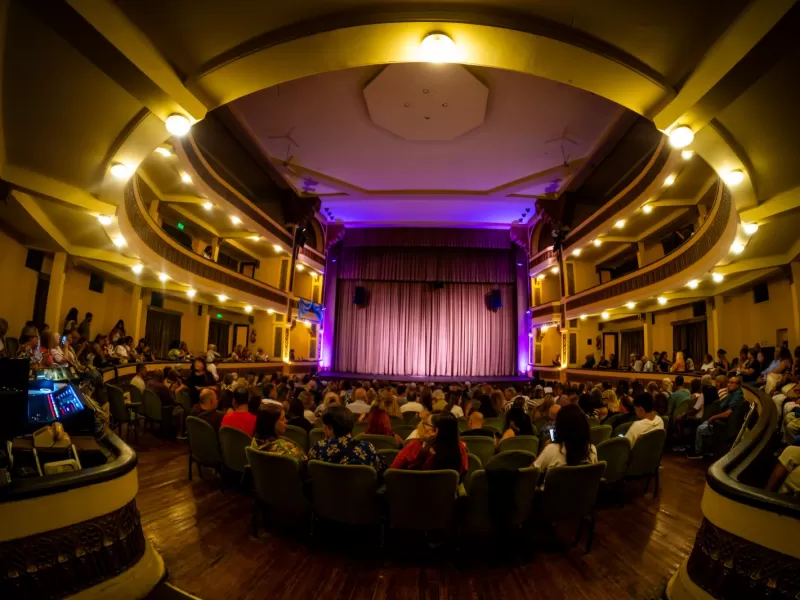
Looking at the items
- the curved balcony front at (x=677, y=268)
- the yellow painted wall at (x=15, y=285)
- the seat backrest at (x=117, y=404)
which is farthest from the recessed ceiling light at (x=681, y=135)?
the yellow painted wall at (x=15, y=285)

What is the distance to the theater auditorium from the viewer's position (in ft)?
7.84

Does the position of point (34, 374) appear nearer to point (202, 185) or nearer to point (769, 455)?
point (769, 455)

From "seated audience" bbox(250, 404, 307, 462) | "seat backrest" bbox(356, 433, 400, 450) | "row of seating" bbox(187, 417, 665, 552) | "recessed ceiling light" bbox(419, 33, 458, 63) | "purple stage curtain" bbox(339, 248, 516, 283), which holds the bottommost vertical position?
"row of seating" bbox(187, 417, 665, 552)

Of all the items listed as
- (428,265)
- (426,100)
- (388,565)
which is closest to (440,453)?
(388,565)

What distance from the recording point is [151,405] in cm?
641

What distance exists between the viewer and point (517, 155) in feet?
36.6

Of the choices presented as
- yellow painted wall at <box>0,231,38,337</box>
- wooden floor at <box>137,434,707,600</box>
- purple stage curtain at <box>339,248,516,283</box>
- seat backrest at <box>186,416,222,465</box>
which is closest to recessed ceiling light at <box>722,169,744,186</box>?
wooden floor at <box>137,434,707,600</box>

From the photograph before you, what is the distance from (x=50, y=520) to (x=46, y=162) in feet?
13.4

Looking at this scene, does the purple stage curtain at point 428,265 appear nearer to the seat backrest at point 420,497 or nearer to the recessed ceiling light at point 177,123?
the recessed ceiling light at point 177,123

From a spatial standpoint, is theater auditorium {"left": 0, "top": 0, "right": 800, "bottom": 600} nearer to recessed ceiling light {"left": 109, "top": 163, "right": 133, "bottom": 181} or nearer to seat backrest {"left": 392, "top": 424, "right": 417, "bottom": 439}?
recessed ceiling light {"left": 109, "top": 163, "right": 133, "bottom": 181}

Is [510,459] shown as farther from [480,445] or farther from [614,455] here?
[614,455]

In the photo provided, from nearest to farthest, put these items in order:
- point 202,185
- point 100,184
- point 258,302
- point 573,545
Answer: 1. point 573,545
2. point 100,184
3. point 202,185
4. point 258,302

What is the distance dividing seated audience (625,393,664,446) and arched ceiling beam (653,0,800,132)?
2.54m

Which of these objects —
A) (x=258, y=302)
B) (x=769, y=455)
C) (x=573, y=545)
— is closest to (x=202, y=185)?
(x=258, y=302)
